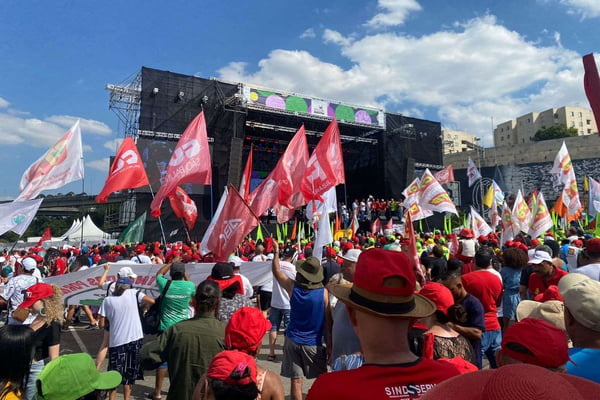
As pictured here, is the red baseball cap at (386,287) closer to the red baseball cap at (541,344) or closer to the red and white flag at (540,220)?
the red baseball cap at (541,344)

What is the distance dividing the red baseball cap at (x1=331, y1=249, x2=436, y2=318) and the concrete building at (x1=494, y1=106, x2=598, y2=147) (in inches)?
3242

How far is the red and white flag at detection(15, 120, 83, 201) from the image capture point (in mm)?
6828

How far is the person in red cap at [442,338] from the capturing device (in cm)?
243

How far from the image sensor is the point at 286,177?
32.0 ft

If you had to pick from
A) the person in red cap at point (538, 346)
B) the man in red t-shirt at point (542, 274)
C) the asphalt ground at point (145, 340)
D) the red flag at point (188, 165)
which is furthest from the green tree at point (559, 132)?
the person in red cap at point (538, 346)

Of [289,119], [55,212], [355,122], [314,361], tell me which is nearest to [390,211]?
[355,122]

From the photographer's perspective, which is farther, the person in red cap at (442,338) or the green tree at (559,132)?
the green tree at (559,132)

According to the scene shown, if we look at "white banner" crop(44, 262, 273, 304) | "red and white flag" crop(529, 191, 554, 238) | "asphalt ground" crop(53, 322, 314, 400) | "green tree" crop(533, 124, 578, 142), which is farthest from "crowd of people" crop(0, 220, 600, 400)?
"green tree" crop(533, 124, 578, 142)

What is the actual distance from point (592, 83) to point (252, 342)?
3.04m

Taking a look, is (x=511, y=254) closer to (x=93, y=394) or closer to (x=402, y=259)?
(x=402, y=259)

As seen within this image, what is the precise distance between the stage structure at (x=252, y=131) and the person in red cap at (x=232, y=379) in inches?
768

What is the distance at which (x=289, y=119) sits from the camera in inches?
1062

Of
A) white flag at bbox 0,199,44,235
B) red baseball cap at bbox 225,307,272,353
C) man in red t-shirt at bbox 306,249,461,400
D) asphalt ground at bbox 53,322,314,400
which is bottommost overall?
asphalt ground at bbox 53,322,314,400

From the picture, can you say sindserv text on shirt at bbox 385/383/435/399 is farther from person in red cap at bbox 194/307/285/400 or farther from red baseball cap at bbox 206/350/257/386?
person in red cap at bbox 194/307/285/400
